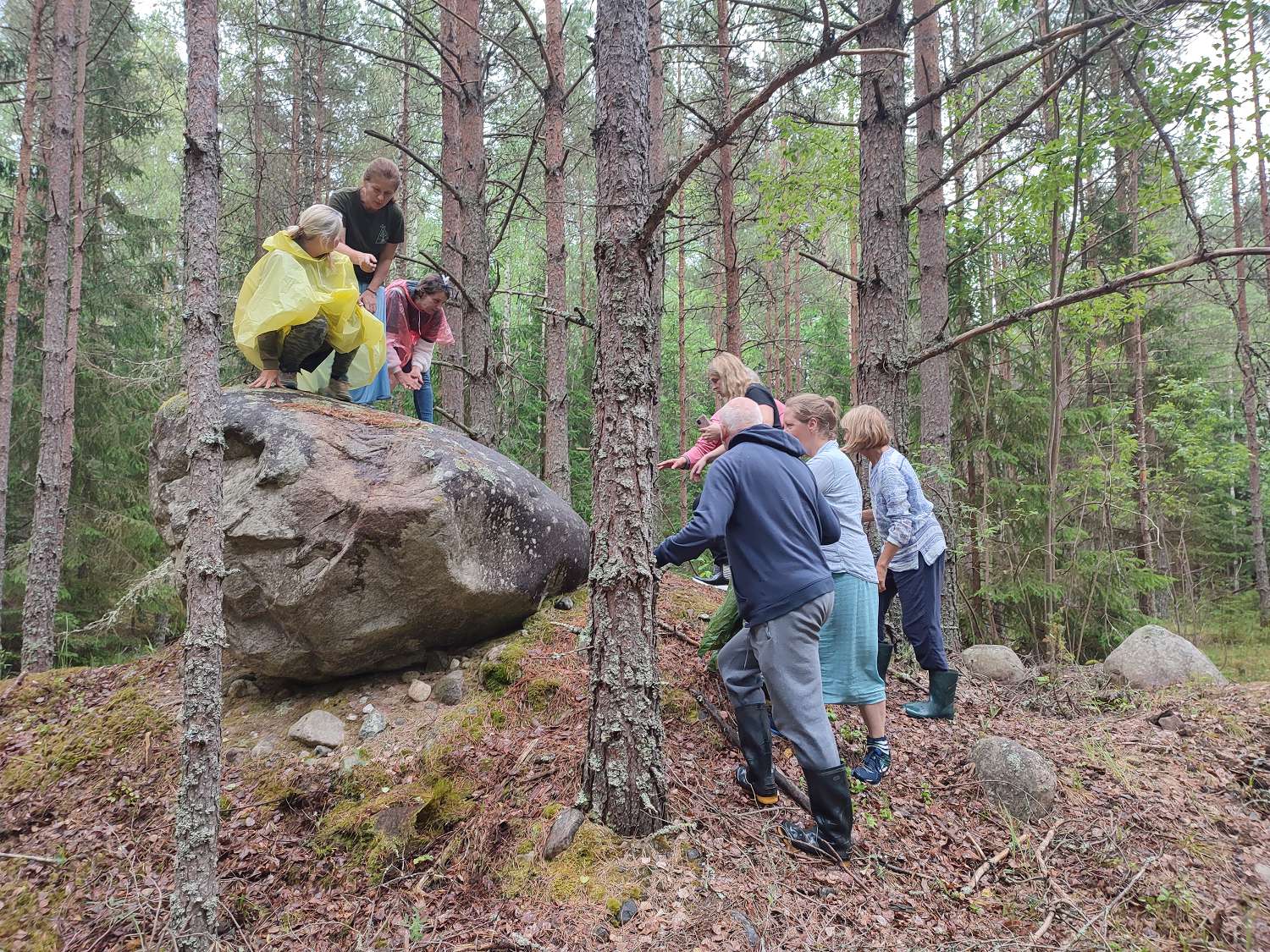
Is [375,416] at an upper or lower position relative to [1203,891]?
upper

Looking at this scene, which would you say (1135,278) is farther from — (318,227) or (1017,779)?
(318,227)

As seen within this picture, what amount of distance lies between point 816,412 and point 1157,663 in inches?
193

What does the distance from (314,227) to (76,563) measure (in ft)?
27.9

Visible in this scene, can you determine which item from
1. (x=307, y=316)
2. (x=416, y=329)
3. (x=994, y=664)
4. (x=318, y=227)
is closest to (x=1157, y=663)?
(x=994, y=664)

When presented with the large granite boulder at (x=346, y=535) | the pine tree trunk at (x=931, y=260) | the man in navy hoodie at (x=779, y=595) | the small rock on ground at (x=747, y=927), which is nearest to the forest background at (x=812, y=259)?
the pine tree trunk at (x=931, y=260)

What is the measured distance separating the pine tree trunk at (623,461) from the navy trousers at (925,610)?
202 cm

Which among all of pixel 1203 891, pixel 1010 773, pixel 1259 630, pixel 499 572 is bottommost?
pixel 1259 630

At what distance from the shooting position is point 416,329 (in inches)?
227

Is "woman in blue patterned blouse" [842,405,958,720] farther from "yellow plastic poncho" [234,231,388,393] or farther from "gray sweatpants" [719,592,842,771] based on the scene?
"yellow plastic poncho" [234,231,388,393]

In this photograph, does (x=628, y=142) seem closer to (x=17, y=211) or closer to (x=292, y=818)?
(x=292, y=818)

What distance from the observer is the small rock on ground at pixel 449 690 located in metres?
4.10

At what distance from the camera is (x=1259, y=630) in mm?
13203

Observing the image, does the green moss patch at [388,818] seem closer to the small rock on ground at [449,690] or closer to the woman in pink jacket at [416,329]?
the small rock on ground at [449,690]

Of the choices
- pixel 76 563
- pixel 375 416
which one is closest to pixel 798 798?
pixel 375 416
